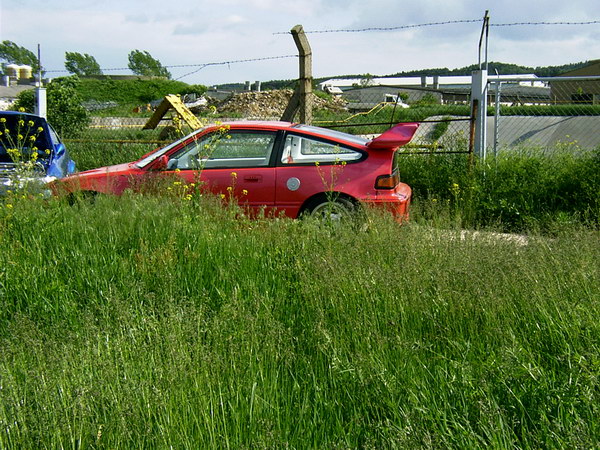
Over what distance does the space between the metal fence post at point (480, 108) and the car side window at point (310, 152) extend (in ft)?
9.90

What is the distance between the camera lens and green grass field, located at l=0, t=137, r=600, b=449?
3.11 metres

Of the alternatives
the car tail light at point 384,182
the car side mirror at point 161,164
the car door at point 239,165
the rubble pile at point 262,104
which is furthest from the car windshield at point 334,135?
the rubble pile at point 262,104

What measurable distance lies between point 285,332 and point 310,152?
470cm

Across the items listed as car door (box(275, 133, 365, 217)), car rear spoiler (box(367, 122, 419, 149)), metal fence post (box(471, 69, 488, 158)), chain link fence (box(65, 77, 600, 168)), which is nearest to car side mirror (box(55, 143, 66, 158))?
chain link fence (box(65, 77, 600, 168))

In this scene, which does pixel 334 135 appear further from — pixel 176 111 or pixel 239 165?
pixel 176 111

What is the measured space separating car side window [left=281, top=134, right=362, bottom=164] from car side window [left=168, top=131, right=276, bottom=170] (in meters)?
0.21

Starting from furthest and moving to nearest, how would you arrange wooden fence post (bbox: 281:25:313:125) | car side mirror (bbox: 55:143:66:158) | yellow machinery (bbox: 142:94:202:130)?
yellow machinery (bbox: 142:94:202:130)
car side mirror (bbox: 55:143:66:158)
wooden fence post (bbox: 281:25:313:125)

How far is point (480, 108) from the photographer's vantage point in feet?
36.0

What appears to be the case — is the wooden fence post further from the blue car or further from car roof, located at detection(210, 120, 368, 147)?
the blue car

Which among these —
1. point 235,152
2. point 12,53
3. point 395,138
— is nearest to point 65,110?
point 235,152

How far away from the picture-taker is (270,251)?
5.75m

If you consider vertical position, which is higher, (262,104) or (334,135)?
(262,104)

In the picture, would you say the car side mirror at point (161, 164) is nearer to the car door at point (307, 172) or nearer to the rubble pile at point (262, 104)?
the car door at point (307, 172)

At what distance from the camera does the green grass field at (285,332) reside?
3.11m
